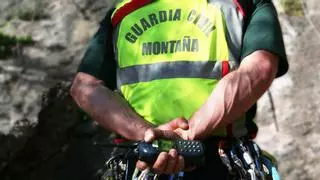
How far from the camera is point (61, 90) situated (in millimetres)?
4352

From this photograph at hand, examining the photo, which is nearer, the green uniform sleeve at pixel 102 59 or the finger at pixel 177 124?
the finger at pixel 177 124

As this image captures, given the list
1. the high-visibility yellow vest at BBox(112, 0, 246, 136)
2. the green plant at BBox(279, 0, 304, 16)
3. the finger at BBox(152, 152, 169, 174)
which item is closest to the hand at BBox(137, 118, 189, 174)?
the finger at BBox(152, 152, 169, 174)

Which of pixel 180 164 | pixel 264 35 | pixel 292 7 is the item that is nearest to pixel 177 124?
pixel 180 164

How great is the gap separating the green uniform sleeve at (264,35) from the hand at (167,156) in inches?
14.3

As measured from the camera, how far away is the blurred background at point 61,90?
4219 mm

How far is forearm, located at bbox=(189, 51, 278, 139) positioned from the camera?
2.60m

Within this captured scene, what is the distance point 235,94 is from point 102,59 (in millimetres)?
609

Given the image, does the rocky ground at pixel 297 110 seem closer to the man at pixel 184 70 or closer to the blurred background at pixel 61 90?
the blurred background at pixel 61 90

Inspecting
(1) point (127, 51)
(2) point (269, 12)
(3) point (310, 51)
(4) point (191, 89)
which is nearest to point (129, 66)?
(1) point (127, 51)

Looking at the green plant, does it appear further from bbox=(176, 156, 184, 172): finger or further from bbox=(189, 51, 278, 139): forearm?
bbox=(176, 156, 184, 172): finger

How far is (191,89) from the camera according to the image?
2740 mm

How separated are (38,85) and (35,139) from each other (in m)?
0.31

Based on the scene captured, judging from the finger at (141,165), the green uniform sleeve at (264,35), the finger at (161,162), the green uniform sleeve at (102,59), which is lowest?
the finger at (141,165)

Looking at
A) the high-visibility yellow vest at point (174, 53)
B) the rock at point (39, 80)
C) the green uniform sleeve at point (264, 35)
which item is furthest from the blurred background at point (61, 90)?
the green uniform sleeve at point (264, 35)
